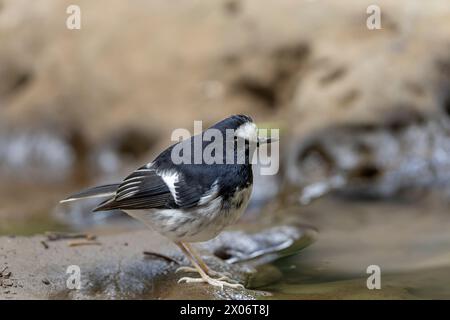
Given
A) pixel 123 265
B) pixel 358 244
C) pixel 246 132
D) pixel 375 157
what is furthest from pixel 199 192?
pixel 375 157

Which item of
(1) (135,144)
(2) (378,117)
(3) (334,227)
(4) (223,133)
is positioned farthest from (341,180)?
(4) (223,133)

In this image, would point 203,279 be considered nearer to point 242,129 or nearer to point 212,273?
point 212,273

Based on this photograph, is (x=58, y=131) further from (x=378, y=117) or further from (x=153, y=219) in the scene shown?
(x=153, y=219)

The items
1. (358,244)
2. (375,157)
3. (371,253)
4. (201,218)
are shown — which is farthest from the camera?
(375,157)

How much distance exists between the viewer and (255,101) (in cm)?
812

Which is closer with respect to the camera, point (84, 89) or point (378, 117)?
point (378, 117)

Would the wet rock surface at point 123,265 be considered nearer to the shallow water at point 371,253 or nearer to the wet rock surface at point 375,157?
the shallow water at point 371,253

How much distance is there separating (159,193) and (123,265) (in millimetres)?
515

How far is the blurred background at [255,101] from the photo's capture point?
6.72 m

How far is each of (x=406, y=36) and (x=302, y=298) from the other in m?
4.51

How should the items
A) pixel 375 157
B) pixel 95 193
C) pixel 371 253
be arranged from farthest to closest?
pixel 375 157
pixel 371 253
pixel 95 193

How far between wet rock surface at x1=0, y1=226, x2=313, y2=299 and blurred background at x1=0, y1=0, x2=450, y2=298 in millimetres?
723

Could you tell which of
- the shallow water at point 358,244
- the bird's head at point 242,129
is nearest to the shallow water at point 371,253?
the shallow water at point 358,244

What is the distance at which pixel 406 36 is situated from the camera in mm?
7414
